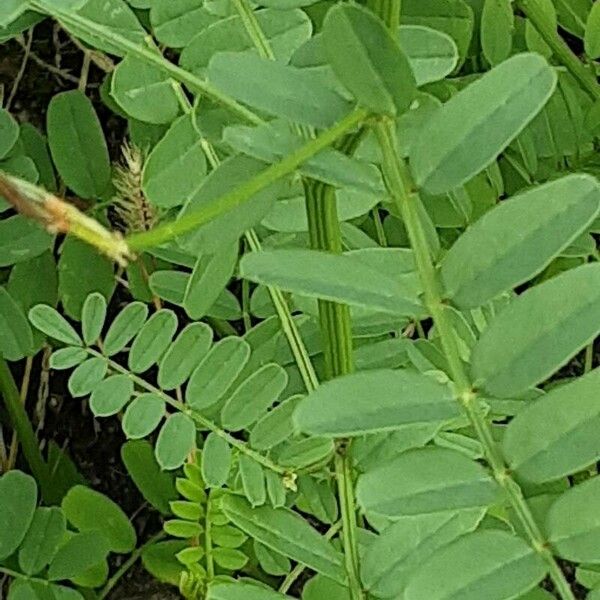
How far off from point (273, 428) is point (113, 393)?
0.39 ft

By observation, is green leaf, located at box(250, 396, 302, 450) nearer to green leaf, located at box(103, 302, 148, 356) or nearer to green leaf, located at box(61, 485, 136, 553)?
green leaf, located at box(103, 302, 148, 356)

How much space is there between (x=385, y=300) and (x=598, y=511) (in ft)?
0.37

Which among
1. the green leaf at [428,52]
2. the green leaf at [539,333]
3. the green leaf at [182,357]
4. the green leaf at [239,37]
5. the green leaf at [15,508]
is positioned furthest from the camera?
the green leaf at [15,508]

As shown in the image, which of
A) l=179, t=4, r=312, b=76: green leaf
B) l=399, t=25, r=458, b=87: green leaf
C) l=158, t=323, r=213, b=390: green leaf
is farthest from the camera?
l=158, t=323, r=213, b=390: green leaf

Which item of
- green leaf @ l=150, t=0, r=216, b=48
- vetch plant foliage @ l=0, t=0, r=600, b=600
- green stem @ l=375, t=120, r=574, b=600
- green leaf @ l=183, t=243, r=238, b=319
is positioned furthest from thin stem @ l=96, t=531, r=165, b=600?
green stem @ l=375, t=120, r=574, b=600

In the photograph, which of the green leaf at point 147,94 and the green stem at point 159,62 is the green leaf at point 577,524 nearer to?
the green stem at point 159,62

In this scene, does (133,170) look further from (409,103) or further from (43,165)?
(409,103)

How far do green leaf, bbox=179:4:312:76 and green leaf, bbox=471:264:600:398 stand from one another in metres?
0.30

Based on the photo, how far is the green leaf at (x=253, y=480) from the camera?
2.68 feet

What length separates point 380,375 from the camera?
1.66 ft

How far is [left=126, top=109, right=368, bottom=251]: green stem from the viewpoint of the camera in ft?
1.69

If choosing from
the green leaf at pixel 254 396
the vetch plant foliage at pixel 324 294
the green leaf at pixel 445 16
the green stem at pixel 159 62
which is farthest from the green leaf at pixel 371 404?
the green leaf at pixel 445 16

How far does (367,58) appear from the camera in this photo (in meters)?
0.51

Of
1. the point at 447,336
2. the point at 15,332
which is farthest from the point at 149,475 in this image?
the point at 447,336
